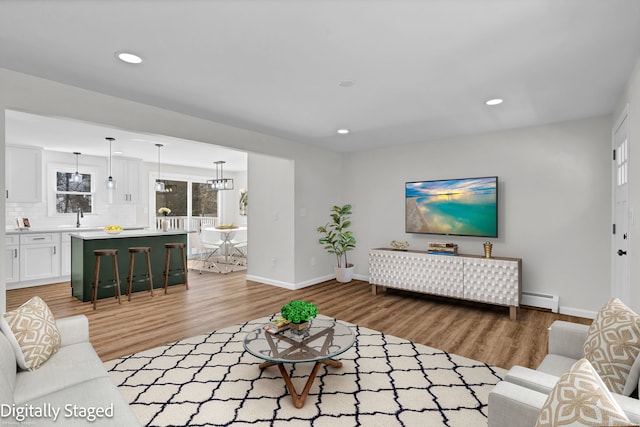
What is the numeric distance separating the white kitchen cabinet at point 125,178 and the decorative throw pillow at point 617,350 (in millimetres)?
7884

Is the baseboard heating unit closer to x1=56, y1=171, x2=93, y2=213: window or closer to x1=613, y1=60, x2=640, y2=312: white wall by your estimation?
x1=613, y1=60, x2=640, y2=312: white wall

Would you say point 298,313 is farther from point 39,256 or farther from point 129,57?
point 39,256

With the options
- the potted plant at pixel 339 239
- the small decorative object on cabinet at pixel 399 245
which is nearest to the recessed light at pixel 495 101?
the small decorative object on cabinet at pixel 399 245

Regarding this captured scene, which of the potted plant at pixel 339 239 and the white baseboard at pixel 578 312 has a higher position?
the potted plant at pixel 339 239

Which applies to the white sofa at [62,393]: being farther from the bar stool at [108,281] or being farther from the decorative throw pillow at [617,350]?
the bar stool at [108,281]

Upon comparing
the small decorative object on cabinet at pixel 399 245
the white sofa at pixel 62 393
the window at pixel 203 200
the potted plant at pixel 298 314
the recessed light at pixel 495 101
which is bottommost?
the white sofa at pixel 62 393

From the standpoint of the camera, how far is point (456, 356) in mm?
2891

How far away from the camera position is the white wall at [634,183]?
238cm

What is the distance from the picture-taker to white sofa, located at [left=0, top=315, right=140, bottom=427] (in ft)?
4.48

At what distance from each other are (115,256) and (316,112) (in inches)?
138

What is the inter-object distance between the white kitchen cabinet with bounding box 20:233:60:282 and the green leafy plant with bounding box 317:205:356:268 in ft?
15.1

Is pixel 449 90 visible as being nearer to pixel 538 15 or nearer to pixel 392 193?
pixel 538 15

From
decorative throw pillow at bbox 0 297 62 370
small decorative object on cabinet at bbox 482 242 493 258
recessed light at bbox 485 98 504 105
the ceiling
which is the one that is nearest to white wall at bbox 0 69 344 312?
the ceiling

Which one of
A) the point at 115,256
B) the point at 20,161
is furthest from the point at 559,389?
the point at 20,161
